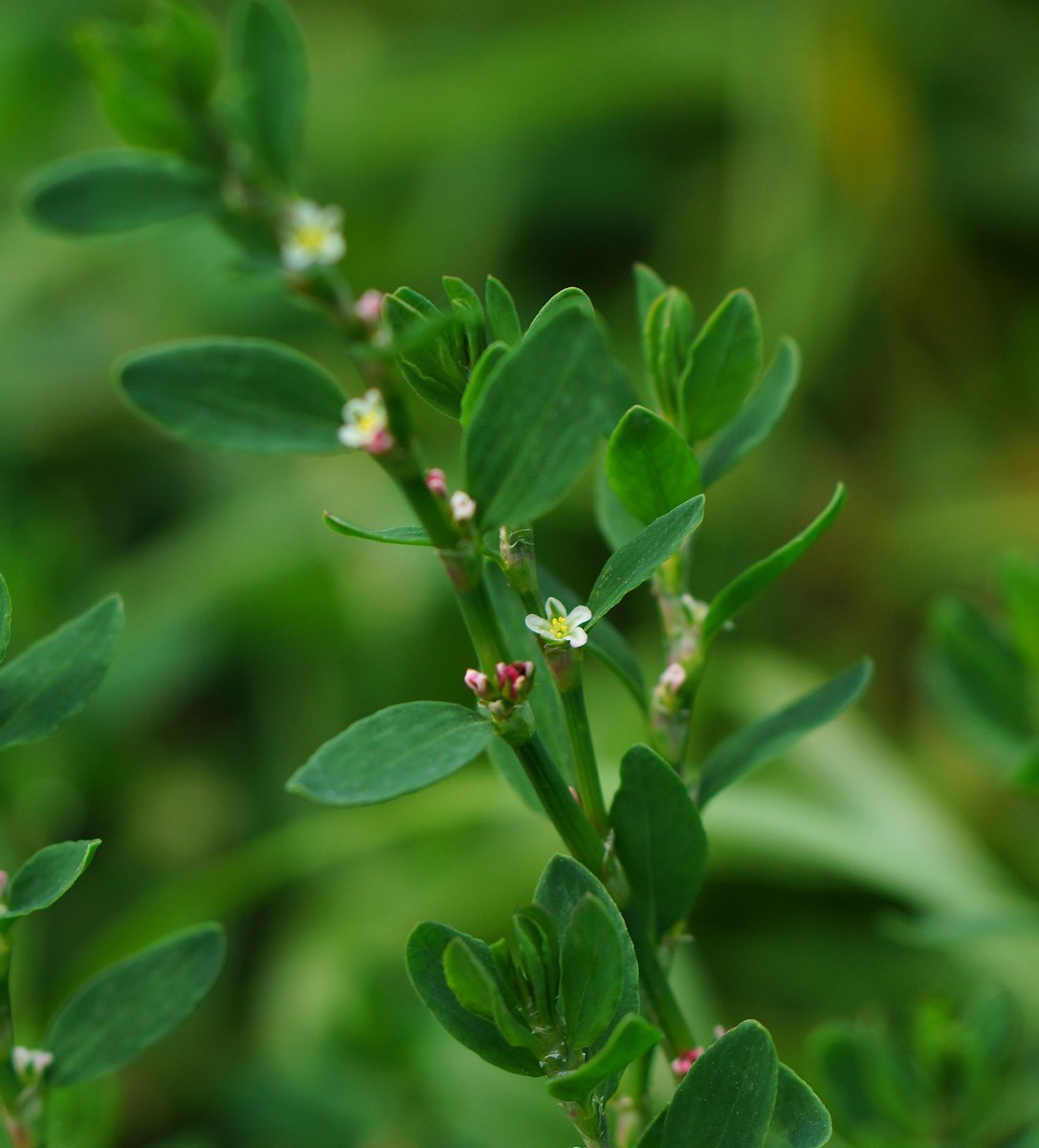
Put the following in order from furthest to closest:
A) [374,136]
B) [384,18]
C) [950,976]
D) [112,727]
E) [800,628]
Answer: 1. [384,18]
2. [374,136]
3. [800,628]
4. [112,727]
5. [950,976]

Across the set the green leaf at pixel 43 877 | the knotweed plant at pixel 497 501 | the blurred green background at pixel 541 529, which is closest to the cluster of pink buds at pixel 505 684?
the knotweed plant at pixel 497 501

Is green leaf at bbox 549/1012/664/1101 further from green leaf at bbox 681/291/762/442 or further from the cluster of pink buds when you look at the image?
green leaf at bbox 681/291/762/442

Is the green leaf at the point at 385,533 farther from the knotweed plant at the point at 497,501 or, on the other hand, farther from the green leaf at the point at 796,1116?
the green leaf at the point at 796,1116

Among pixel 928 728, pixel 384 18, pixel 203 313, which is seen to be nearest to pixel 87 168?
pixel 928 728

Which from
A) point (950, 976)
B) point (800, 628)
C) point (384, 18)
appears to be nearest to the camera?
point (950, 976)

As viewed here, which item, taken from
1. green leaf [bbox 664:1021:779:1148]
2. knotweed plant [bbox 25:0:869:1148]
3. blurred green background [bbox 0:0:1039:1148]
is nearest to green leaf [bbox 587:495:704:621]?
knotweed plant [bbox 25:0:869:1148]

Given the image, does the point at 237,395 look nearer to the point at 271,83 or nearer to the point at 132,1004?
the point at 271,83

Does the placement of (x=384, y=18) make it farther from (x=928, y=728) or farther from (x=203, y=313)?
(x=928, y=728)

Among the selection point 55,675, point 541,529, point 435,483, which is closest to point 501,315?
point 435,483
